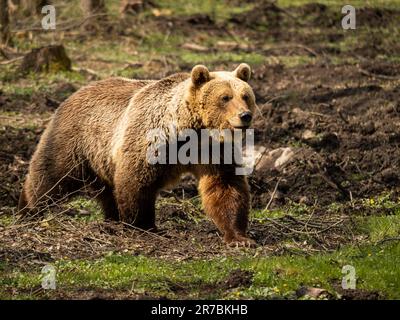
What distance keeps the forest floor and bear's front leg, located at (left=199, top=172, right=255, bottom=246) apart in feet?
0.75

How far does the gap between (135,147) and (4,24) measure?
343 inches

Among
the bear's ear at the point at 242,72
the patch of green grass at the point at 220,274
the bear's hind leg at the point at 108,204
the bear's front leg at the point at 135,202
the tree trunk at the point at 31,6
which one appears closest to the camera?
the patch of green grass at the point at 220,274

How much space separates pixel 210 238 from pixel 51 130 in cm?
225

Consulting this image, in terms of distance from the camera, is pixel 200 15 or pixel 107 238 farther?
pixel 200 15

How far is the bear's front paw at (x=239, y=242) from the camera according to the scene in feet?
29.2

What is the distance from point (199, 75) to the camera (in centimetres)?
929

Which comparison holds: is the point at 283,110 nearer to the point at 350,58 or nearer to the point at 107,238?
the point at 350,58

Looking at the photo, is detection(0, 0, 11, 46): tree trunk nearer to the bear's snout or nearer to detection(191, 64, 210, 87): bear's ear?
detection(191, 64, 210, 87): bear's ear

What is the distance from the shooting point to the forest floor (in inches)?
309

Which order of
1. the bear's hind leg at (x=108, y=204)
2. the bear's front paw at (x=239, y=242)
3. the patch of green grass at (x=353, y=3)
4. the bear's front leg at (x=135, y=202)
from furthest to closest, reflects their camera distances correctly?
the patch of green grass at (x=353, y=3) → the bear's hind leg at (x=108, y=204) → the bear's front leg at (x=135, y=202) → the bear's front paw at (x=239, y=242)

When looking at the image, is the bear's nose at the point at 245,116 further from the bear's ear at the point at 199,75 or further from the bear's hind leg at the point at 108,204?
the bear's hind leg at the point at 108,204

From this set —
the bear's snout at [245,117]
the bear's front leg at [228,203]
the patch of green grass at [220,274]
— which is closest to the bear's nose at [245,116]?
the bear's snout at [245,117]
